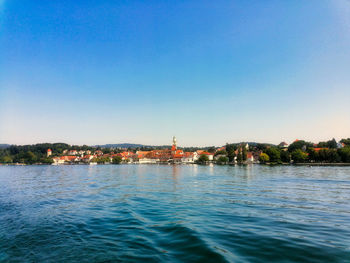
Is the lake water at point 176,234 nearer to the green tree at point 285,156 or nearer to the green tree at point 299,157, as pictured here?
the green tree at point 299,157

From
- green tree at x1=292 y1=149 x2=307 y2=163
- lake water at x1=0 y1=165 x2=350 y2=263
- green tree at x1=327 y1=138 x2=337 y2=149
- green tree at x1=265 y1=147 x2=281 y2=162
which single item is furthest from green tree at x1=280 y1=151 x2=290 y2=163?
lake water at x1=0 y1=165 x2=350 y2=263

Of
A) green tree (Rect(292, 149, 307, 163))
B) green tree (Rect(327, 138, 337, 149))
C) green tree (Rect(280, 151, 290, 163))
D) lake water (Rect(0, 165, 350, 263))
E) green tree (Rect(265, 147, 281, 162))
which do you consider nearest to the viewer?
lake water (Rect(0, 165, 350, 263))

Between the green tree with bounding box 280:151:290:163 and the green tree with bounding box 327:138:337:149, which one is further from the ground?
the green tree with bounding box 327:138:337:149

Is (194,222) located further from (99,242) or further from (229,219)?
(99,242)

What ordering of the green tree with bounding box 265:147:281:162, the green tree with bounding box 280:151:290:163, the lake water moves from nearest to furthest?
the lake water
the green tree with bounding box 280:151:290:163
the green tree with bounding box 265:147:281:162

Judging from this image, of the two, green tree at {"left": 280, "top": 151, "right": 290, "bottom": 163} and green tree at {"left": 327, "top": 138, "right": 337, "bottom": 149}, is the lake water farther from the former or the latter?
green tree at {"left": 327, "top": 138, "right": 337, "bottom": 149}

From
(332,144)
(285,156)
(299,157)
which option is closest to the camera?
(299,157)

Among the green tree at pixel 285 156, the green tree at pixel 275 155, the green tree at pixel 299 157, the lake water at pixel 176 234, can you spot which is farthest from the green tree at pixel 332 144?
the lake water at pixel 176 234

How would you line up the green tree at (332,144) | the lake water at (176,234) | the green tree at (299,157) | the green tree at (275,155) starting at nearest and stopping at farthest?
the lake water at (176,234) → the green tree at (299,157) → the green tree at (275,155) → the green tree at (332,144)

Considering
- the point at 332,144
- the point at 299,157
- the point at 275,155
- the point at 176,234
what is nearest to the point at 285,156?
the point at 275,155

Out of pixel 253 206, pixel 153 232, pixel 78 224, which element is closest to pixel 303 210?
pixel 253 206

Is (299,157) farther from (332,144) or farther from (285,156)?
(332,144)

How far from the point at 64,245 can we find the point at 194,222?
560 centimetres

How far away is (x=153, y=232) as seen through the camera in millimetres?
9266
